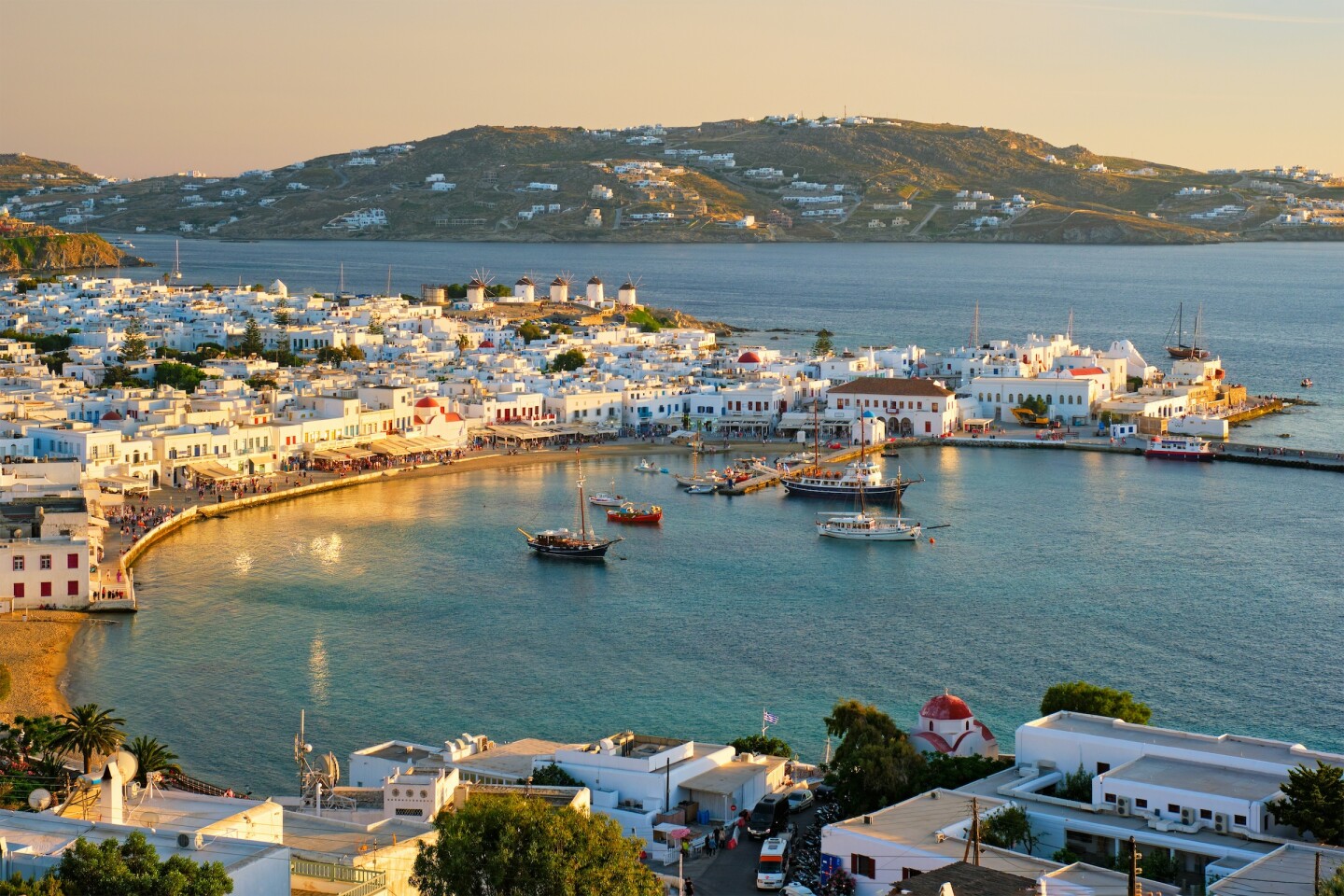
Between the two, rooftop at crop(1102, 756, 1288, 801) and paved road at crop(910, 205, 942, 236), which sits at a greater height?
paved road at crop(910, 205, 942, 236)

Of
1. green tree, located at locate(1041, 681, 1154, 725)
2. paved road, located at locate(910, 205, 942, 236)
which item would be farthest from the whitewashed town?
paved road, located at locate(910, 205, 942, 236)

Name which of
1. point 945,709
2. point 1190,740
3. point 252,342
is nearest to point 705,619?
point 945,709

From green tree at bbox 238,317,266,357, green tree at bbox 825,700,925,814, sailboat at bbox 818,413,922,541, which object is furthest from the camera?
green tree at bbox 238,317,266,357

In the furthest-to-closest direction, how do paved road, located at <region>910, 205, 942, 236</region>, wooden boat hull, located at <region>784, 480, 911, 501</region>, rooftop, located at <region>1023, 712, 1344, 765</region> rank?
paved road, located at <region>910, 205, 942, 236</region>, wooden boat hull, located at <region>784, 480, 911, 501</region>, rooftop, located at <region>1023, 712, 1344, 765</region>

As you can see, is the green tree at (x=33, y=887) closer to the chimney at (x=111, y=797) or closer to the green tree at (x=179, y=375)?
the chimney at (x=111, y=797)

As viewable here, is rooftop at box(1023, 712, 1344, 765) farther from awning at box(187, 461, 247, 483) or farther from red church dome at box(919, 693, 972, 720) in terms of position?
awning at box(187, 461, 247, 483)

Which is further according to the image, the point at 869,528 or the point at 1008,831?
the point at 869,528

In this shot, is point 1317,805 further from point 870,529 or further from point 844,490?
point 844,490
